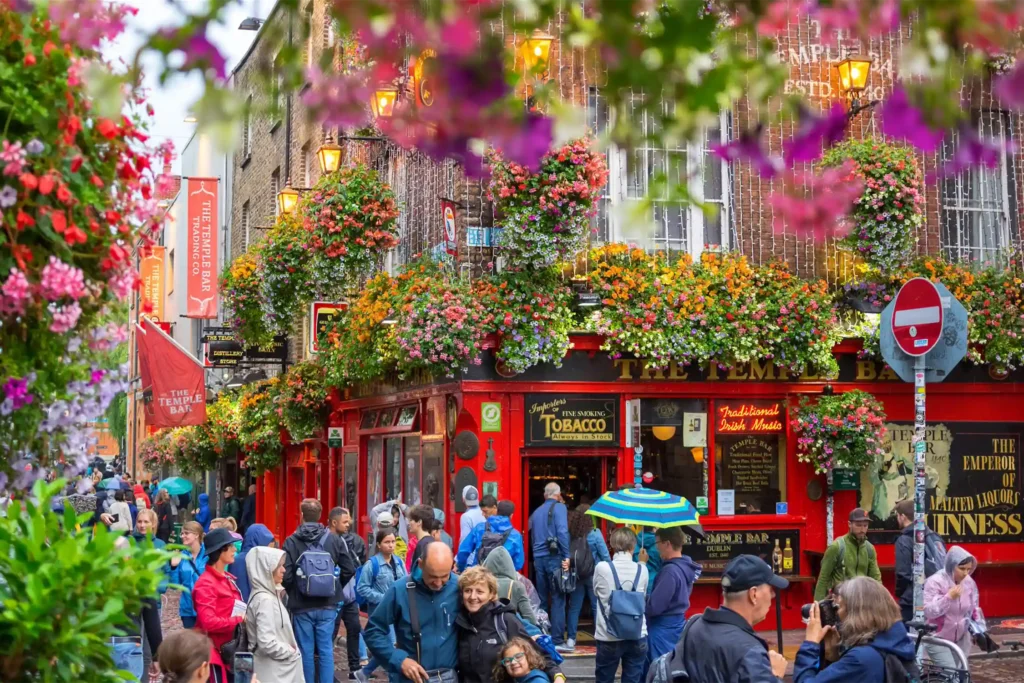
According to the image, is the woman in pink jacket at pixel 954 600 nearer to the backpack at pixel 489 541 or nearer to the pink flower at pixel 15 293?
the backpack at pixel 489 541

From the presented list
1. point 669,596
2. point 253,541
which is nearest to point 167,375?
point 253,541

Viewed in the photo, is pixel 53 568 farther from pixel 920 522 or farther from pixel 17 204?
pixel 920 522

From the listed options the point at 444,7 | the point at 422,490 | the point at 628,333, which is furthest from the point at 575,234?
the point at 444,7

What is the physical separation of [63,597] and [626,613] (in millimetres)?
7182

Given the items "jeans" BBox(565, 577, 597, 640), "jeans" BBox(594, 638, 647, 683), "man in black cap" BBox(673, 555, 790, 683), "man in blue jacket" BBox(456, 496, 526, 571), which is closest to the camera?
"man in black cap" BBox(673, 555, 790, 683)

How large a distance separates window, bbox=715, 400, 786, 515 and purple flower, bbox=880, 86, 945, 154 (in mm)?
16164

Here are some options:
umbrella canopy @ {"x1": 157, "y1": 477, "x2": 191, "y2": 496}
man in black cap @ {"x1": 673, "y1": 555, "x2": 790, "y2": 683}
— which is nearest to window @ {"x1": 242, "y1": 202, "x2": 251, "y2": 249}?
umbrella canopy @ {"x1": 157, "y1": 477, "x2": 191, "y2": 496}

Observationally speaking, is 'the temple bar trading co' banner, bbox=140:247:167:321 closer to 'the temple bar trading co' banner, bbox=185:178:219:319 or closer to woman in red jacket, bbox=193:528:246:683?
'the temple bar trading co' banner, bbox=185:178:219:319

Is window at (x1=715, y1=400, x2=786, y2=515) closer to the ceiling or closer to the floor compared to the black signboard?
closer to the ceiling

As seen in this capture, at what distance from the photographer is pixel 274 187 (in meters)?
31.8

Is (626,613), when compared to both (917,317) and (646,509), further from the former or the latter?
(917,317)

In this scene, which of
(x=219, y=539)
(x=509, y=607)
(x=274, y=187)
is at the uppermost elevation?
(x=274, y=187)

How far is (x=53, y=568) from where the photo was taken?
181 inches

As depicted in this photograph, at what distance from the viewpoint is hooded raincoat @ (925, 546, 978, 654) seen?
35.4 feet
